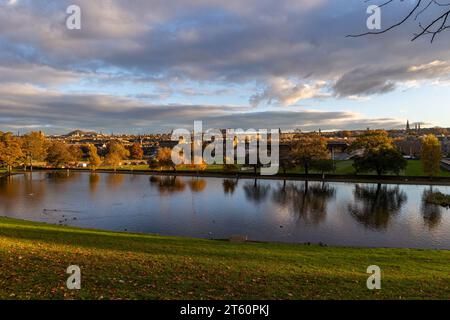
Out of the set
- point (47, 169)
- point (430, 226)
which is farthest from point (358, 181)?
point (47, 169)

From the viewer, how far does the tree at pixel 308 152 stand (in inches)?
2751

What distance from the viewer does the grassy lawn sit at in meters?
7.25

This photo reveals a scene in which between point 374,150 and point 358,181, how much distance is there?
6908 millimetres

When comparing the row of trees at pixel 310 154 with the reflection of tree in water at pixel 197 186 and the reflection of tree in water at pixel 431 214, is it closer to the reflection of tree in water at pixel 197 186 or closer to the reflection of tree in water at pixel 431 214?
the reflection of tree in water at pixel 197 186

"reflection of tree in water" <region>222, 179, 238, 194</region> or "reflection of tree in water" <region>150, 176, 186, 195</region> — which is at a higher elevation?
"reflection of tree in water" <region>150, 176, 186, 195</region>

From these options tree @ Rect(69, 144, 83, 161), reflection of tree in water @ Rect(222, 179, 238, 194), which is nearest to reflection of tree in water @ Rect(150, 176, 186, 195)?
reflection of tree in water @ Rect(222, 179, 238, 194)

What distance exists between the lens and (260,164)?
78312mm

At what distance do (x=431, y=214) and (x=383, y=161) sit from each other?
101 feet

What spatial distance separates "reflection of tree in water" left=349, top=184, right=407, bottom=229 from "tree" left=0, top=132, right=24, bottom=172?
3335 inches

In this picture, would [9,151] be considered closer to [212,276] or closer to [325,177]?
[325,177]

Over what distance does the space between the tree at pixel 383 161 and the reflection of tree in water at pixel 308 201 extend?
13328 mm

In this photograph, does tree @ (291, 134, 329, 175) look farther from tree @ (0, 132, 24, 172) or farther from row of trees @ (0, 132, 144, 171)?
tree @ (0, 132, 24, 172)

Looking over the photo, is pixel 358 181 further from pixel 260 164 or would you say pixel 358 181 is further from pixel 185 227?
pixel 185 227

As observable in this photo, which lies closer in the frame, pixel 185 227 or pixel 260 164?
pixel 185 227
